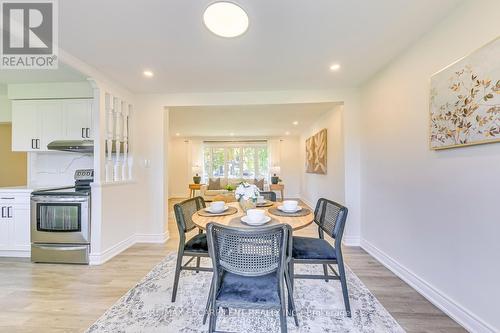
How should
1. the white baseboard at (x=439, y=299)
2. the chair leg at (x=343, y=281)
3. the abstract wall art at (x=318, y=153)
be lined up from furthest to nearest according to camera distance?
the abstract wall art at (x=318, y=153) < the chair leg at (x=343, y=281) < the white baseboard at (x=439, y=299)

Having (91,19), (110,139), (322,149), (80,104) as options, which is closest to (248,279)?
(91,19)

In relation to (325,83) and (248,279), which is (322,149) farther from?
(248,279)

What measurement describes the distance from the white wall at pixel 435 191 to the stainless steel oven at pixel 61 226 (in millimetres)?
3499

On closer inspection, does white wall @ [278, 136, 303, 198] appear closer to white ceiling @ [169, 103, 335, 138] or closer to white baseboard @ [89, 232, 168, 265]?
white ceiling @ [169, 103, 335, 138]

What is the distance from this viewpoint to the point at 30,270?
255 cm

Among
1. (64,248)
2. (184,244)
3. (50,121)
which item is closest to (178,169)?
(50,121)

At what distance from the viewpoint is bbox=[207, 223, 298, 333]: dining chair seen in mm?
1244

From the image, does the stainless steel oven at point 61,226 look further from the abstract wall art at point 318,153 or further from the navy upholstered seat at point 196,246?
the abstract wall art at point 318,153

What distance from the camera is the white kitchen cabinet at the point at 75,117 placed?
3205 mm

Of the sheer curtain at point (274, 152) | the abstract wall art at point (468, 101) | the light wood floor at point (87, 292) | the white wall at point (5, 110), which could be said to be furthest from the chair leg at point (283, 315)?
the sheer curtain at point (274, 152)

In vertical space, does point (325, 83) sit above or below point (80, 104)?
above

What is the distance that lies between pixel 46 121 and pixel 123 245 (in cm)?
205

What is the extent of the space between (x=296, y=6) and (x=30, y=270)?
3.72 m

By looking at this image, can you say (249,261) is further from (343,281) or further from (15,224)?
(15,224)
